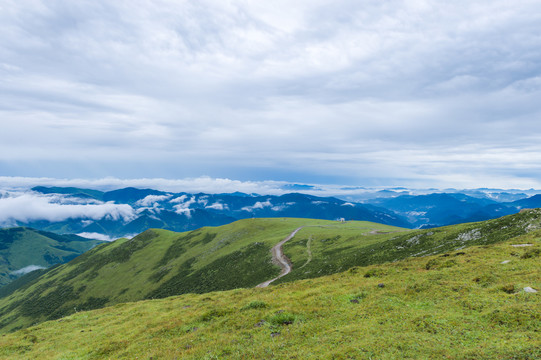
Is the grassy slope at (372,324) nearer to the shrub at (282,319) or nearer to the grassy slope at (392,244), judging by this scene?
the shrub at (282,319)

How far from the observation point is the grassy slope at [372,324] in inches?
574

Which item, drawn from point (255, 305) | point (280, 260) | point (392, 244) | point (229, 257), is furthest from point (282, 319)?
point (229, 257)

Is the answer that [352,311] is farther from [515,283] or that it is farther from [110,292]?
[110,292]

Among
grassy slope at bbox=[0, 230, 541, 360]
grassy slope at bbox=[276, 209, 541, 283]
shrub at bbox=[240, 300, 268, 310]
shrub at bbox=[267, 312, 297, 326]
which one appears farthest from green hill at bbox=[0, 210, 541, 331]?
shrub at bbox=[240, 300, 268, 310]

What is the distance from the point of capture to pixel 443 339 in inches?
584

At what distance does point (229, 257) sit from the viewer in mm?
108625

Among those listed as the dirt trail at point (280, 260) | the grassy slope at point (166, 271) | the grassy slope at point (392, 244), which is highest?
the grassy slope at point (392, 244)

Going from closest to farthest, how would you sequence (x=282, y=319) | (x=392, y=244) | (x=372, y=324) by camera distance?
(x=372, y=324)
(x=282, y=319)
(x=392, y=244)

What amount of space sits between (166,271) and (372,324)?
13513 centimetres

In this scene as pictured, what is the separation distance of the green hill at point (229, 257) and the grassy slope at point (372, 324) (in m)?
7.14

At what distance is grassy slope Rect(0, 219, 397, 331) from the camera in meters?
94.0

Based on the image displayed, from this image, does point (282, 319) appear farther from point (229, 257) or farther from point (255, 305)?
point (229, 257)

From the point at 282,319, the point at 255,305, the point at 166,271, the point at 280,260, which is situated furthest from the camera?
the point at 166,271

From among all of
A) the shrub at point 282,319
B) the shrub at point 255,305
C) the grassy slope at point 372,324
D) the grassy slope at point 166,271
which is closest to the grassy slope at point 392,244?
the grassy slope at point 166,271
